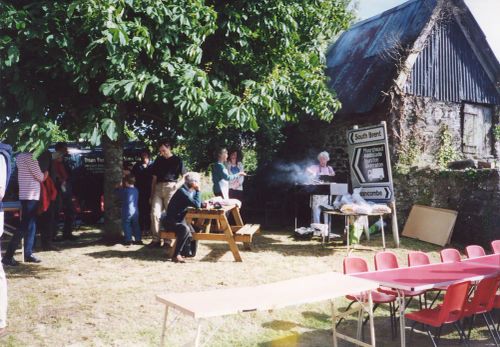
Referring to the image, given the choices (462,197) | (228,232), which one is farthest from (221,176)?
(462,197)

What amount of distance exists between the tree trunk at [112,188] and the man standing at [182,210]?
1829mm

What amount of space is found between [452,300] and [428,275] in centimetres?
38

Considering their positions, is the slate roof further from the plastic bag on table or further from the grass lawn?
the grass lawn

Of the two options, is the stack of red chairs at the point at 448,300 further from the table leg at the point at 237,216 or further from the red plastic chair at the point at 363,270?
the table leg at the point at 237,216

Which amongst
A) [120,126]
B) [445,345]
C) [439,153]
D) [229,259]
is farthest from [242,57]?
[439,153]

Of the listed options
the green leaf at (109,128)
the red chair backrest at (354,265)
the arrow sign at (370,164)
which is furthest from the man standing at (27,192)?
the arrow sign at (370,164)

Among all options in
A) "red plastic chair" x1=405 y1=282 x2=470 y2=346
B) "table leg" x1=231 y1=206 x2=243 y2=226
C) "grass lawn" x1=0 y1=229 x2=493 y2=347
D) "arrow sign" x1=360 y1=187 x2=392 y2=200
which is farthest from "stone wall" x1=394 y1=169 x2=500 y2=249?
"red plastic chair" x1=405 y1=282 x2=470 y2=346

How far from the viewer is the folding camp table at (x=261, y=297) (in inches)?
112

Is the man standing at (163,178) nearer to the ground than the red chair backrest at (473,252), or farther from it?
farther from it

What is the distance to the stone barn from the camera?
1020 centimetres

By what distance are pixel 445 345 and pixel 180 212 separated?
14.0 feet

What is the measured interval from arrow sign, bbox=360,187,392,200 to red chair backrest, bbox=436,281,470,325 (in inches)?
198

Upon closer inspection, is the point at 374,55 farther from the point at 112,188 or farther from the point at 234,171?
the point at 112,188

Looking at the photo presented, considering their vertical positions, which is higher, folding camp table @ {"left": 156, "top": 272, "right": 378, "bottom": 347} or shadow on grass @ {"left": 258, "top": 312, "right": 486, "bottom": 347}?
folding camp table @ {"left": 156, "top": 272, "right": 378, "bottom": 347}
